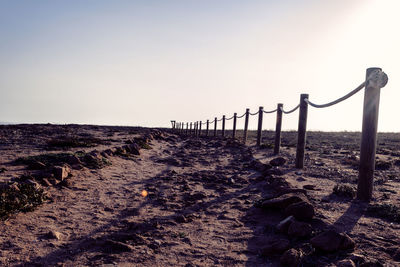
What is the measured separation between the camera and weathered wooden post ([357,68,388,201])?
383 cm

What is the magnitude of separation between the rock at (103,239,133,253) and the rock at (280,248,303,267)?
49.7 inches

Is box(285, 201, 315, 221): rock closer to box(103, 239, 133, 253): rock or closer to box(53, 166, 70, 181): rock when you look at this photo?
box(103, 239, 133, 253): rock

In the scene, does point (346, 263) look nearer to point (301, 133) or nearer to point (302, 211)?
point (302, 211)

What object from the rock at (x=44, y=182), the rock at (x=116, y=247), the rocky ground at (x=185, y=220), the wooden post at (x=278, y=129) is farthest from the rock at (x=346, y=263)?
the wooden post at (x=278, y=129)

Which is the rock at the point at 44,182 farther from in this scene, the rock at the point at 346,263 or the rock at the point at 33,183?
the rock at the point at 346,263

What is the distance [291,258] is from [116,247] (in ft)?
4.78

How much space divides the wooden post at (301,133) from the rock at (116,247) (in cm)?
506

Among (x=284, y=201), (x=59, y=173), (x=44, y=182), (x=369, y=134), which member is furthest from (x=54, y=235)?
(x=369, y=134)

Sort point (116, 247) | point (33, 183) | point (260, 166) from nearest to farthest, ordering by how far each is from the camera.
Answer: point (116, 247)
point (33, 183)
point (260, 166)

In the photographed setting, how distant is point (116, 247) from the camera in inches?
97.2

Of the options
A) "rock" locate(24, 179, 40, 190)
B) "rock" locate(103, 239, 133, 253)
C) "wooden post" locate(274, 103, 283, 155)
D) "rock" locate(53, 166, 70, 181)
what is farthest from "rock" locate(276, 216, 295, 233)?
"wooden post" locate(274, 103, 283, 155)

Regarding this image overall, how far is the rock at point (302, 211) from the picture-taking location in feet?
9.73

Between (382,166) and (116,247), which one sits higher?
(382,166)

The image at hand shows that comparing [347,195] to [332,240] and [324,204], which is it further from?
[332,240]
